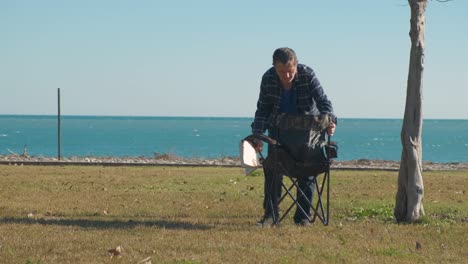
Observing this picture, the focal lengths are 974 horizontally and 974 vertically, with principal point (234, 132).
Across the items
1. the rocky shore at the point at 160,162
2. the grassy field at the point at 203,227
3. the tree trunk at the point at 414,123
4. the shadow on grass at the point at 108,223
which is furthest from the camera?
the rocky shore at the point at 160,162

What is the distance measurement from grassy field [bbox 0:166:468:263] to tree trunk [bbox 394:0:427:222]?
297mm

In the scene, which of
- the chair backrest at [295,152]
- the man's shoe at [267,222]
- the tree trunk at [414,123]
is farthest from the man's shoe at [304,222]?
the tree trunk at [414,123]

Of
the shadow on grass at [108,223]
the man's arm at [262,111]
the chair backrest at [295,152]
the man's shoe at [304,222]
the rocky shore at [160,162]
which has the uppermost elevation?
the man's arm at [262,111]

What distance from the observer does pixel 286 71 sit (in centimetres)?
1054

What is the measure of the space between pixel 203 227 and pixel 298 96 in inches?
71.0

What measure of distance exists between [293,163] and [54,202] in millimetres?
4580

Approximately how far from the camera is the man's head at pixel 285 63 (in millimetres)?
10438

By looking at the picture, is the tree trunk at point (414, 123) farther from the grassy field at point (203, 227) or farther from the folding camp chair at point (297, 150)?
the folding camp chair at point (297, 150)

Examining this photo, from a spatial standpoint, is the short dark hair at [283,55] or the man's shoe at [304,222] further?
the man's shoe at [304,222]

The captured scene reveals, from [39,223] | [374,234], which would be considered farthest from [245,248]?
[39,223]

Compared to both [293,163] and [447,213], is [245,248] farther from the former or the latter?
[447,213]

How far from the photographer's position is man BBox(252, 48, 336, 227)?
1075 cm

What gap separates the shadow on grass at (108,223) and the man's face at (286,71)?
1.85m

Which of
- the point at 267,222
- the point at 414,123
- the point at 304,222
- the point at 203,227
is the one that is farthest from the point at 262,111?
the point at 414,123
